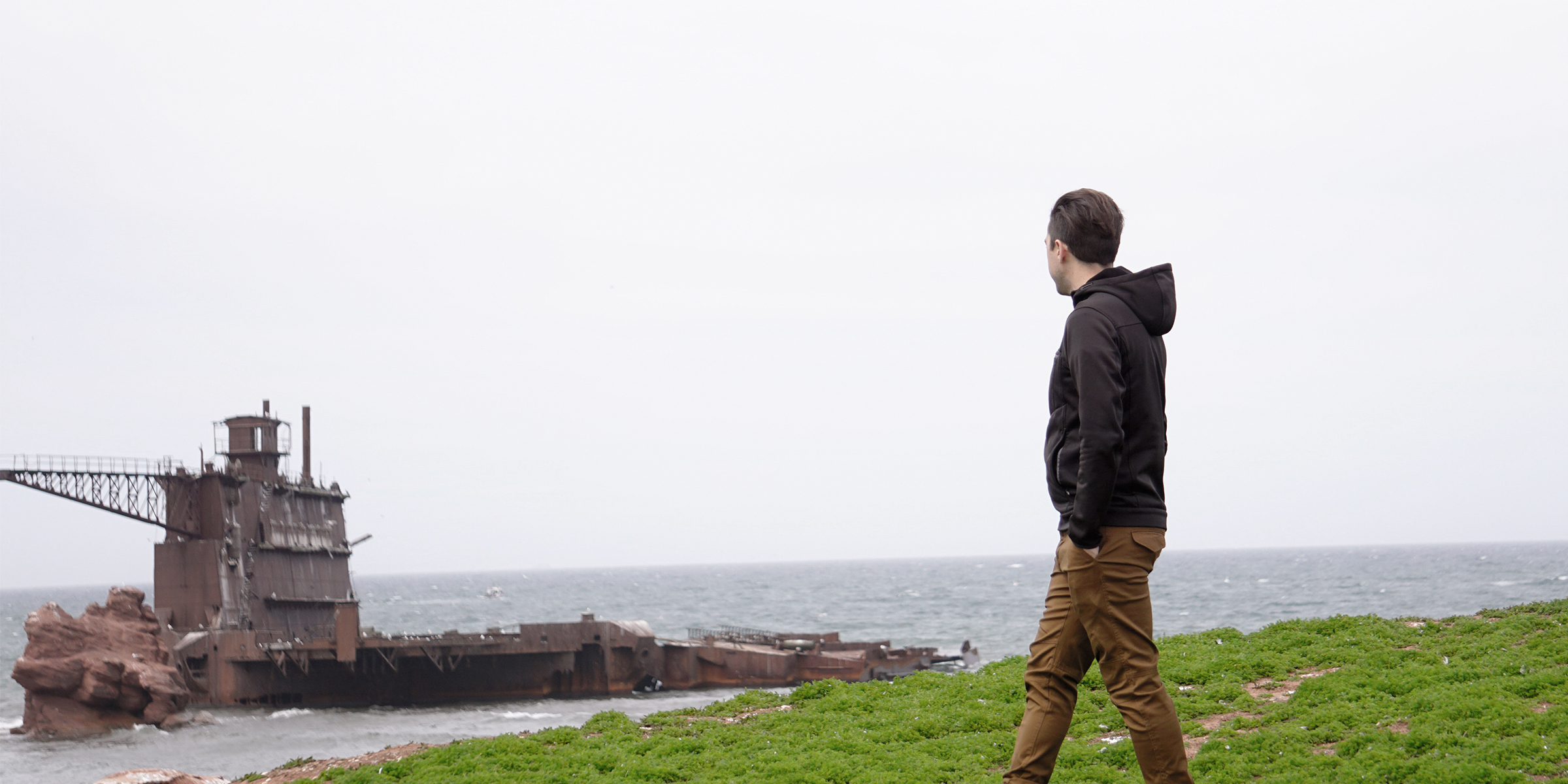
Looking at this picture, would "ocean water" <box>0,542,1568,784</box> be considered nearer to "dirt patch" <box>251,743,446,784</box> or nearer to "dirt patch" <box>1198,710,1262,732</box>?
"dirt patch" <box>251,743,446,784</box>

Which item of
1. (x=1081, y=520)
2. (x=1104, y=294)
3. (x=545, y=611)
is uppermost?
(x=1104, y=294)

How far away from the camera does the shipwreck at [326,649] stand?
141 ft

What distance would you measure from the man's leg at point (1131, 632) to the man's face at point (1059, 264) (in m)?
1.16

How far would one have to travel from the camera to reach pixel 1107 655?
481cm

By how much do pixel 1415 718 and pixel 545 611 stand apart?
131473 millimetres

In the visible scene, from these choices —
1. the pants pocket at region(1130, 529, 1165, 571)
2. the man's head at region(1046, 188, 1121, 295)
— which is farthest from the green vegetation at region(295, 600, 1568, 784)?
the man's head at region(1046, 188, 1121, 295)

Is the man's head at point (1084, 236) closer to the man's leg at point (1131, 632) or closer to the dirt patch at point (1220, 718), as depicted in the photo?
the man's leg at point (1131, 632)

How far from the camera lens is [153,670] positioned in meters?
39.3

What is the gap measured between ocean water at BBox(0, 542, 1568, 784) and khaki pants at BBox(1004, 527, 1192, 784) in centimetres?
3051

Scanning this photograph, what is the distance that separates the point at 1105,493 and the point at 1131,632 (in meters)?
0.68

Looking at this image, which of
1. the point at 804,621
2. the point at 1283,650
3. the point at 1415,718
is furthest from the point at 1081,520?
the point at 804,621

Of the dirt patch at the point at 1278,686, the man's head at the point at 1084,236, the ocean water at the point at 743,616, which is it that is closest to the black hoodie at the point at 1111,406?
the man's head at the point at 1084,236

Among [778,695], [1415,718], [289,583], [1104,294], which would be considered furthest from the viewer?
[289,583]

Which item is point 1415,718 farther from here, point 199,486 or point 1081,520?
point 199,486
